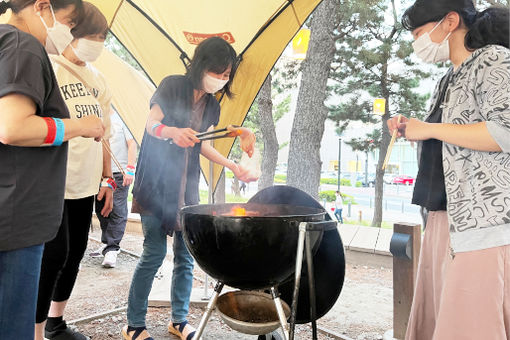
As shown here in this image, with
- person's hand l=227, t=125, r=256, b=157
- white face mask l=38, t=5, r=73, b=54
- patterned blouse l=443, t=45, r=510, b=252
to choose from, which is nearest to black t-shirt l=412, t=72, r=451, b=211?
patterned blouse l=443, t=45, r=510, b=252

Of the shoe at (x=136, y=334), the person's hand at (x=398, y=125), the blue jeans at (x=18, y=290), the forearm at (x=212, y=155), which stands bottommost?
the shoe at (x=136, y=334)

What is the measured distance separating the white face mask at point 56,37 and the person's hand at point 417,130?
1.39 metres

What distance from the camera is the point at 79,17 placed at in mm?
1436

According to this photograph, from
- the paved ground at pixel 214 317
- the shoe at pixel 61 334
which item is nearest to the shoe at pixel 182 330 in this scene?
the paved ground at pixel 214 317

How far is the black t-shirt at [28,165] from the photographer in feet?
3.56

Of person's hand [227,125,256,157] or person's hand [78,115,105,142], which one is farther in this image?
person's hand [227,125,256,157]

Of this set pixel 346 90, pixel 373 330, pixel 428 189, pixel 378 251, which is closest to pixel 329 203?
pixel 346 90

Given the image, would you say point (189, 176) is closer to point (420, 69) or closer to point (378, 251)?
point (378, 251)

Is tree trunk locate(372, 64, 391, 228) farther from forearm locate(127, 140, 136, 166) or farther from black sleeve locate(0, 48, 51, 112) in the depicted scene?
black sleeve locate(0, 48, 51, 112)

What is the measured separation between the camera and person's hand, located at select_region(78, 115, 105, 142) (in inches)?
52.2

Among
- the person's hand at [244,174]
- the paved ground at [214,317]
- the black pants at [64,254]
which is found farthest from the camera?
the paved ground at [214,317]

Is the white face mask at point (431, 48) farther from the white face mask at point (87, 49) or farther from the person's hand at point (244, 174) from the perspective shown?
the white face mask at point (87, 49)

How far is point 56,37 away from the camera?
135 centimetres

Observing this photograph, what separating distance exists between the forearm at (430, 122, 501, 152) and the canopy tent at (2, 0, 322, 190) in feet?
5.78
